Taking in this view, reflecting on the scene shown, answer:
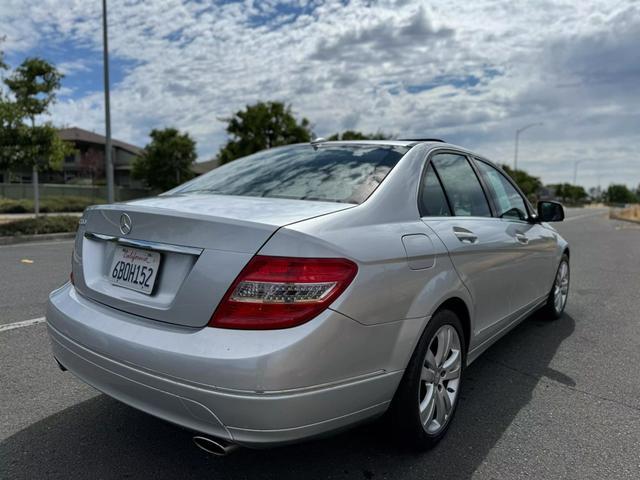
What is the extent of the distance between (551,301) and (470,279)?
8.38 feet

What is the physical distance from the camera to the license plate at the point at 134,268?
86.4 inches

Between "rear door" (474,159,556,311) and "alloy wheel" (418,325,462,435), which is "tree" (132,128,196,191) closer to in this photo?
"rear door" (474,159,556,311)

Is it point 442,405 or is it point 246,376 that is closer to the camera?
point 246,376

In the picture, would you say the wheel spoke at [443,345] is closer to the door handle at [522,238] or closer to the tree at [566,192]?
the door handle at [522,238]

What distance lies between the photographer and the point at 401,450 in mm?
2525

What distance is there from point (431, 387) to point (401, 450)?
1.10 ft

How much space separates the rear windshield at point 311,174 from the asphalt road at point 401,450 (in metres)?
1.18

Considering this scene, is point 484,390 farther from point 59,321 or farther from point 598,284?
point 598,284

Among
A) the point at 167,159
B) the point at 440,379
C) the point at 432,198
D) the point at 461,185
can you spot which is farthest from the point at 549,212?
the point at 167,159

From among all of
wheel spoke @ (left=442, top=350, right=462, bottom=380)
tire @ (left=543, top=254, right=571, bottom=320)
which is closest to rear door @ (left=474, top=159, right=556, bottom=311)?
tire @ (left=543, top=254, right=571, bottom=320)

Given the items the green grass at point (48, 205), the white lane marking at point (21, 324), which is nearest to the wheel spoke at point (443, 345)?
the white lane marking at point (21, 324)

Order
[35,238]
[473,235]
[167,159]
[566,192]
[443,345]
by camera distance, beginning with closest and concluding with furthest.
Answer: [443,345]
[473,235]
[35,238]
[167,159]
[566,192]

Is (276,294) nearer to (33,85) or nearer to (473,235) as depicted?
(473,235)

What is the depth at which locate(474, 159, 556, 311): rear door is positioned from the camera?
3674 mm
